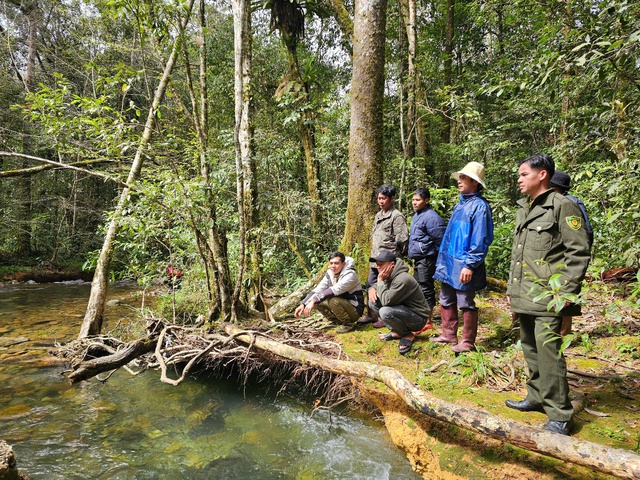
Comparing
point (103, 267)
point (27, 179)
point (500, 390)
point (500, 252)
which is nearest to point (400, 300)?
point (500, 390)

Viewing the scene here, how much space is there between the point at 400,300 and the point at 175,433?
130 inches

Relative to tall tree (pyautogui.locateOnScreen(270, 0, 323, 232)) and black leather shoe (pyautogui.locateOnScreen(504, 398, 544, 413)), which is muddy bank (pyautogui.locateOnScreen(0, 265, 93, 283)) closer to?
tall tree (pyautogui.locateOnScreen(270, 0, 323, 232))

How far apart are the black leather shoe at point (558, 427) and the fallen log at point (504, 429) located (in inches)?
5.1

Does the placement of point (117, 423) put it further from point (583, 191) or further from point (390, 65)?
point (390, 65)

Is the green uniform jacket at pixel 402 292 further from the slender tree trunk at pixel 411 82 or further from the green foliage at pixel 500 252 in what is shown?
the slender tree trunk at pixel 411 82

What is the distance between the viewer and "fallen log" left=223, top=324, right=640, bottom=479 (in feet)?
7.73

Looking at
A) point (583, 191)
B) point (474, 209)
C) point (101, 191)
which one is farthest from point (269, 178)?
point (101, 191)

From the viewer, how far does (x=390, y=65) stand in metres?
13.2

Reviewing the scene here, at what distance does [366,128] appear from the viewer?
21.4ft

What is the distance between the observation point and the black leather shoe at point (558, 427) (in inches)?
110

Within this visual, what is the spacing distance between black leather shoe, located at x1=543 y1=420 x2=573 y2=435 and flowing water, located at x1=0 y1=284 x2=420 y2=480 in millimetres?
1405

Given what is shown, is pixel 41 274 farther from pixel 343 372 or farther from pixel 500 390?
pixel 500 390

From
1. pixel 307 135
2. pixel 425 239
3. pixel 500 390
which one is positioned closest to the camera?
pixel 500 390

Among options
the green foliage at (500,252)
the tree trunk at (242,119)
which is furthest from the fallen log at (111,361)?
the green foliage at (500,252)
